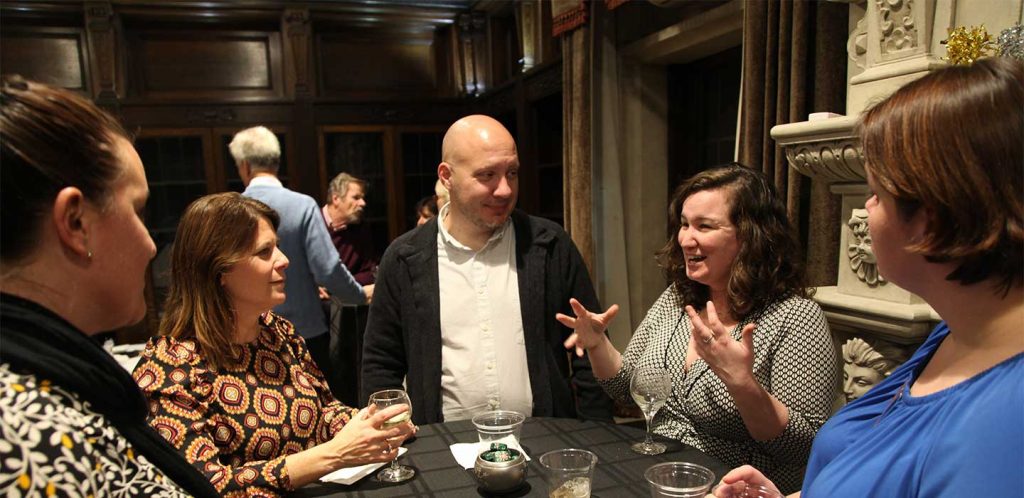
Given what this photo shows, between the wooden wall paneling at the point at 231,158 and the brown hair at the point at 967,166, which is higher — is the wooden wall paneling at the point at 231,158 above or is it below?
above

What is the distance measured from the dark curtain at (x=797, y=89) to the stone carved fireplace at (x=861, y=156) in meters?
0.21

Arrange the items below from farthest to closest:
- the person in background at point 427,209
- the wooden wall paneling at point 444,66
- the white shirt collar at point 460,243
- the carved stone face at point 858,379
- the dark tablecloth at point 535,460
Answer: the wooden wall paneling at point 444,66 < the person in background at point 427,209 < the white shirt collar at point 460,243 < the carved stone face at point 858,379 < the dark tablecloth at point 535,460

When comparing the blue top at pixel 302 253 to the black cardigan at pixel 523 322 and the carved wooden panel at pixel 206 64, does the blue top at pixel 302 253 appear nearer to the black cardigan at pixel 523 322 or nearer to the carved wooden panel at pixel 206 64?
the black cardigan at pixel 523 322

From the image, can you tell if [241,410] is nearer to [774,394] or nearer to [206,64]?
[774,394]

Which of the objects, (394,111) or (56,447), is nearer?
(56,447)

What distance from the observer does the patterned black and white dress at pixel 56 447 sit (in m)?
0.61

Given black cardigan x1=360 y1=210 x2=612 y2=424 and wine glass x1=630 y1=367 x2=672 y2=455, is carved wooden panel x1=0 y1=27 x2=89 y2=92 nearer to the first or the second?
black cardigan x1=360 y1=210 x2=612 y2=424

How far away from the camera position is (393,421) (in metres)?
1.35

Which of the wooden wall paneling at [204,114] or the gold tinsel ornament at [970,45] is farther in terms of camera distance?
the wooden wall paneling at [204,114]

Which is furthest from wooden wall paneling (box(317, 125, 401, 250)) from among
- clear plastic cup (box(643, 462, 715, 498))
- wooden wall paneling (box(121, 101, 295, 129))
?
clear plastic cup (box(643, 462, 715, 498))

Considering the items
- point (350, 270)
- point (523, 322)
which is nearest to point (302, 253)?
point (350, 270)

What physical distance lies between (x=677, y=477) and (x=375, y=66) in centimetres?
520

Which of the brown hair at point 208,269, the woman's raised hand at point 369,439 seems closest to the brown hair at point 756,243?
the woman's raised hand at point 369,439

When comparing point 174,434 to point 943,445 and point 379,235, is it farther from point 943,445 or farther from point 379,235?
point 379,235
